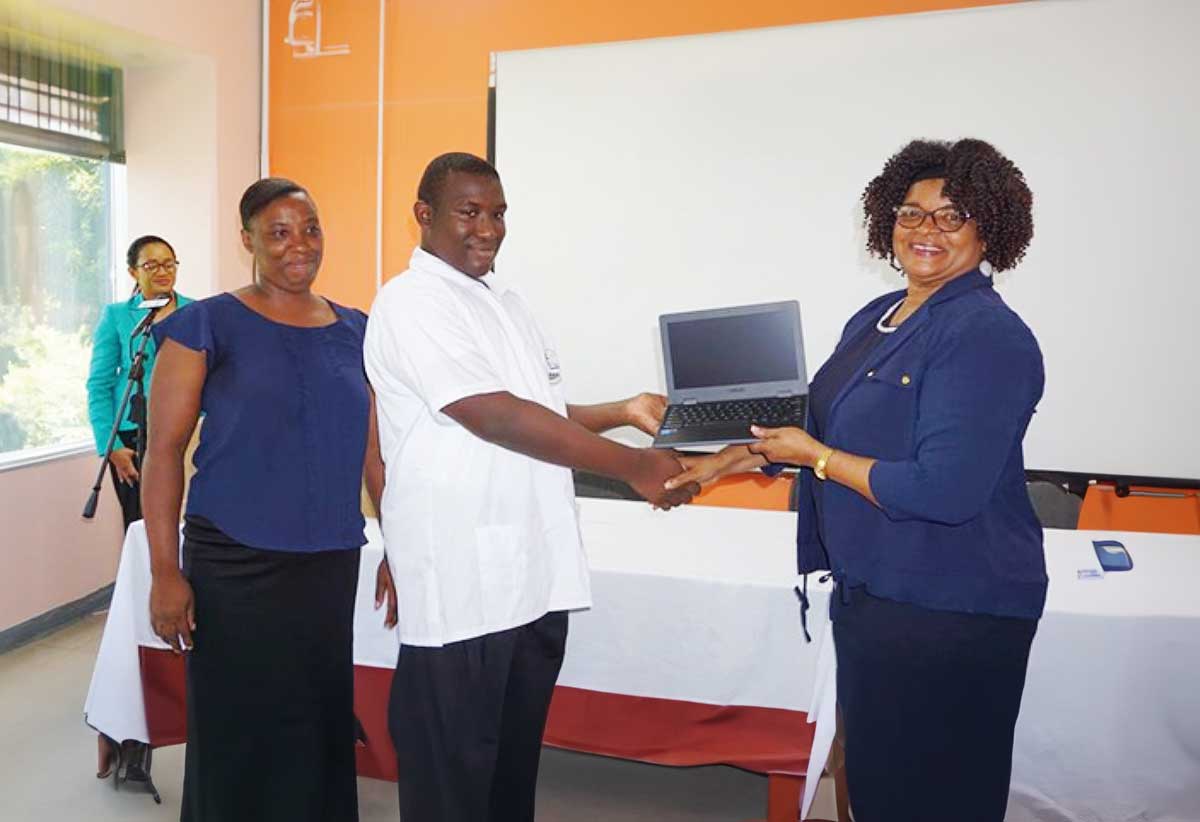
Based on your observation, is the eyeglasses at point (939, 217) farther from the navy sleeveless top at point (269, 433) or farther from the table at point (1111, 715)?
the navy sleeveless top at point (269, 433)

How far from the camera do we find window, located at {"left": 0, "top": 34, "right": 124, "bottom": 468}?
3.91 metres

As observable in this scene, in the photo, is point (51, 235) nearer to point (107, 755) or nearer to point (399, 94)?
point (399, 94)

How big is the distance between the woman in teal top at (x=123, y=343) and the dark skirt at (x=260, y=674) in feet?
6.97

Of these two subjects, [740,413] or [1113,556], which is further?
[1113,556]

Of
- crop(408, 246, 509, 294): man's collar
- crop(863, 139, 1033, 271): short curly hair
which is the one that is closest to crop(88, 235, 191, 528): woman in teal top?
crop(408, 246, 509, 294): man's collar

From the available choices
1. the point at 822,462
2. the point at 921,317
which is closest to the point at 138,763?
the point at 822,462

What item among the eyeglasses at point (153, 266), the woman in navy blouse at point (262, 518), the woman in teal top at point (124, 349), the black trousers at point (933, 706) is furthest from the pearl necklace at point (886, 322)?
the eyeglasses at point (153, 266)

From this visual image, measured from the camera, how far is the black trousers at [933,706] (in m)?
1.39

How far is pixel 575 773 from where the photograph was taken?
2.71 m

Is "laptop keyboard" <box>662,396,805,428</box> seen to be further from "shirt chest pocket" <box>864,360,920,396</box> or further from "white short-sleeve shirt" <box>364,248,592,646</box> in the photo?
"white short-sleeve shirt" <box>364,248,592,646</box>

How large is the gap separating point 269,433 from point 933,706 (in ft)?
3.91

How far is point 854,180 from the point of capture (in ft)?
11.9

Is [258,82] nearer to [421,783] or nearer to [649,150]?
[649,150]

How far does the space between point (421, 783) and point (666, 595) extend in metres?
0.78
